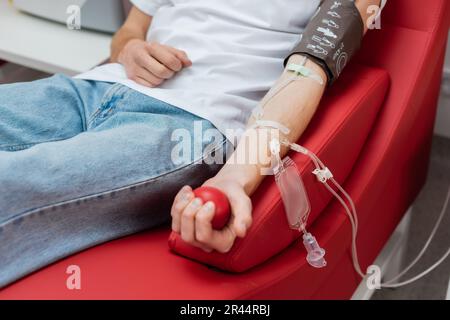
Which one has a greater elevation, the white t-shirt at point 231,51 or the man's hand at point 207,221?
the white t-shirt at point 231,51

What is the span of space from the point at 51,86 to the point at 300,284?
58 centimetres

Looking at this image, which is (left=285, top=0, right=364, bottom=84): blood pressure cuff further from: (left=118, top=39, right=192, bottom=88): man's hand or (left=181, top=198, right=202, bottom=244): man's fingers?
(left=181, top=198, right=202, bottom=244): man's fingers

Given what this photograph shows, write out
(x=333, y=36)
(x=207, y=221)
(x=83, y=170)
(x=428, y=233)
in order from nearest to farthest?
(x=207, y=221) < (x=83, y=170) < (x=333, y=36) < (x=428, y=233)

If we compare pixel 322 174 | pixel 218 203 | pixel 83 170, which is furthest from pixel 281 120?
pixel 83 170

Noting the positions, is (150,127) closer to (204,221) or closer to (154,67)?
(154,67)

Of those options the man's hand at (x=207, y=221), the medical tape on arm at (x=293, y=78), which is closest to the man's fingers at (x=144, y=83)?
the medical tape on arm at (x=293, y=78)

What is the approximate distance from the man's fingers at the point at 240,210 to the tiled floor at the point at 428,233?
0.78 metres

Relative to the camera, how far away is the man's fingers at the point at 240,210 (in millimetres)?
689

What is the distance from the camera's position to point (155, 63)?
0.96 m

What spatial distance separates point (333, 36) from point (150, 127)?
0.35 meters

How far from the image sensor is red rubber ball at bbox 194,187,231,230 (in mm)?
699

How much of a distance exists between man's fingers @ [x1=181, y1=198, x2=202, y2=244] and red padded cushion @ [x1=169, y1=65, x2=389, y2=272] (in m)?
0.05

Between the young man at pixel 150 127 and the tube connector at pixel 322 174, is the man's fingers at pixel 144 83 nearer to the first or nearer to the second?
the young man at pixel 150 127
